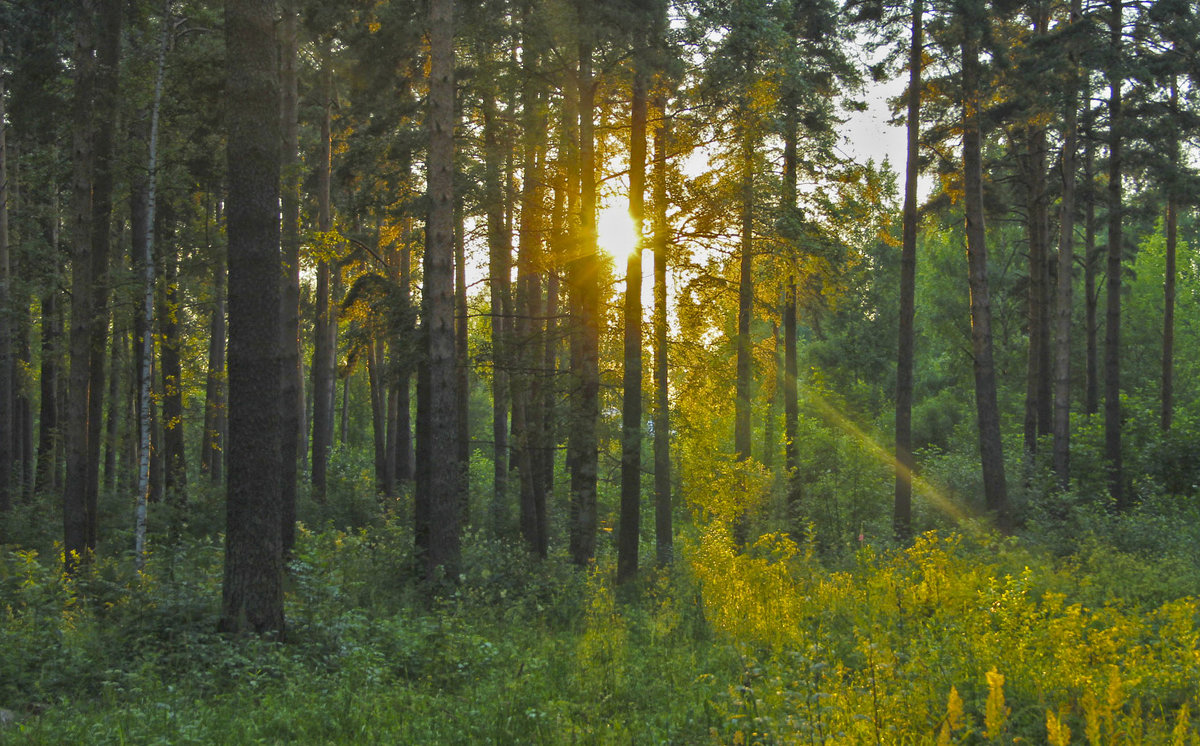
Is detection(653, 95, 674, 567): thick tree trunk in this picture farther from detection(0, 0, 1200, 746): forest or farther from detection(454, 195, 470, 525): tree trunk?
detection(454, 195, 470, 525): tree trunk

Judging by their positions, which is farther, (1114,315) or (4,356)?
(1114,315)

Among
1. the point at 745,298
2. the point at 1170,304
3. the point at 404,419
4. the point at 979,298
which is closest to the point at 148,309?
the point at 404,419

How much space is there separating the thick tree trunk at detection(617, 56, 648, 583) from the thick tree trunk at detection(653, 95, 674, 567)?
320 millimetres

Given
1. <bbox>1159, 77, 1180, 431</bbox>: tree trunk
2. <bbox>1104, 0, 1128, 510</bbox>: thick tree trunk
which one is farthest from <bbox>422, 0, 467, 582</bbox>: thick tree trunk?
<bbox>1159, 77, 1180, 431</bbox>: tree trunk

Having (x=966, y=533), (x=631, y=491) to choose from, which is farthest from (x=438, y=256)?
(x=966, y=533)

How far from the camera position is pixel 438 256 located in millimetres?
12656

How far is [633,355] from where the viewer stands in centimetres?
1505

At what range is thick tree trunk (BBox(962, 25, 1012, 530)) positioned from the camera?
16922 mm

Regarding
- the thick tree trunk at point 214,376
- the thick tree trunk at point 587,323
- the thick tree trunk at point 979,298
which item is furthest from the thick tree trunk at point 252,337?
the thick tree trunk at point 979,298

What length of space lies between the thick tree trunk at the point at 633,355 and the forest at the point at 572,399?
62mm

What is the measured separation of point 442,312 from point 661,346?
204 inches

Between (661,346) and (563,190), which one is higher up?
(563,190)

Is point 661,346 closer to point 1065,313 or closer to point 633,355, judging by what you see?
point 633,355

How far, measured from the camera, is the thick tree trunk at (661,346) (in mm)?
14992
